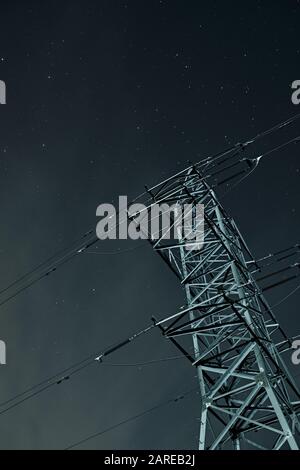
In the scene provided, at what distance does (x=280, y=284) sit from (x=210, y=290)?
6.19 ft

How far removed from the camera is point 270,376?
8.60 meters

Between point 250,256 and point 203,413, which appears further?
point 250,256

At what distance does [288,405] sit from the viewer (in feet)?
28.1

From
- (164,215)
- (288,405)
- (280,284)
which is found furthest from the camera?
(164,215)

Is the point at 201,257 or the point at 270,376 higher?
the point at 201,257
